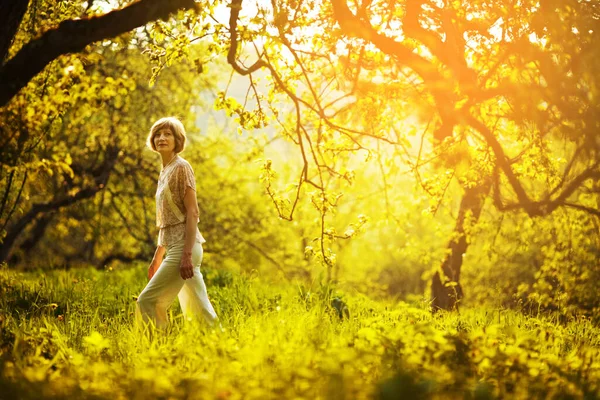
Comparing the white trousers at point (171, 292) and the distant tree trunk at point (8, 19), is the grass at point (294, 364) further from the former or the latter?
the distant tree trunk at point (8, 19)

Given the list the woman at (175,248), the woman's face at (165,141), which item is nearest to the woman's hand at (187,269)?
the woman at (175,248)

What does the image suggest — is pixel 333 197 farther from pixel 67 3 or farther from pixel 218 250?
pixel 218 250

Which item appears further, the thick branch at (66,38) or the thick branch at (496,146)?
the thick branch at (496,146)

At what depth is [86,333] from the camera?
5648 mm

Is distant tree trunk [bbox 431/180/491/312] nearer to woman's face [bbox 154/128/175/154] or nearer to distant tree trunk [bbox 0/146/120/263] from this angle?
woman's face [bbox 154/128/175/154]

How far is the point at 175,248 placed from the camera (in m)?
5.57

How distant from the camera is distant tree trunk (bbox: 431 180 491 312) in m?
12.2

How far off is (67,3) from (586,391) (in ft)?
21.9

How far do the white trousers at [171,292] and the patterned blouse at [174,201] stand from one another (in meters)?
0.12

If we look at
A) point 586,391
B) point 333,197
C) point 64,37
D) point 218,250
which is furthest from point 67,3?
point 218,250

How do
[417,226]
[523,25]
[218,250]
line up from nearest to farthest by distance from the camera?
[523,25] < [218,250] < [417,226]

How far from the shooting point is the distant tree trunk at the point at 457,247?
40.0ft

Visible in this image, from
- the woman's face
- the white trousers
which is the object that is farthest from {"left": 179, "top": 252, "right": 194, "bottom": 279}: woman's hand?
the woman's face

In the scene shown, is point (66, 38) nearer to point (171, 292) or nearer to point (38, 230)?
point (171, 292)
